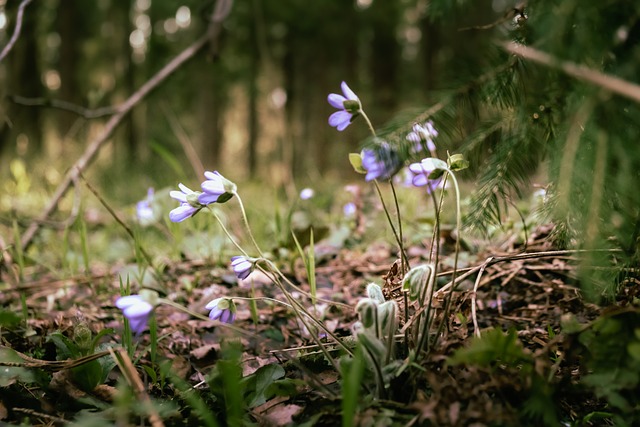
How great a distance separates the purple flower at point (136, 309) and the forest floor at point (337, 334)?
0.43 feet

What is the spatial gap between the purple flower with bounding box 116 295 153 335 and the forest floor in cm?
13

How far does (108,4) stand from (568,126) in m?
13.0

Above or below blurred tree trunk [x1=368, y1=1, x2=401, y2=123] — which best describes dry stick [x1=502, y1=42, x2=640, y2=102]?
below

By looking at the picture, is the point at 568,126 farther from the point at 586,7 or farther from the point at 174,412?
the point at 174,412

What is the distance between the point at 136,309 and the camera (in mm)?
938

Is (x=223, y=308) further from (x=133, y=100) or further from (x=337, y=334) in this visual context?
(x=133, y=100)

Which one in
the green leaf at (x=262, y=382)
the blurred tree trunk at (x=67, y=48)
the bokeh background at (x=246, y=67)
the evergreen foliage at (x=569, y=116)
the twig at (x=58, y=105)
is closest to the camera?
the evergreen foliage at (x=569, y=116)

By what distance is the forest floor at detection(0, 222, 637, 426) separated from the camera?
0.94m

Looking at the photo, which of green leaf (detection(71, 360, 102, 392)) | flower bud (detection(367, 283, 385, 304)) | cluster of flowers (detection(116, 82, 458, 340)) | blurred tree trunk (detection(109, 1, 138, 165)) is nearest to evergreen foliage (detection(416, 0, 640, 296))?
cluster of flowers (detection(116, 82, 458, 340))

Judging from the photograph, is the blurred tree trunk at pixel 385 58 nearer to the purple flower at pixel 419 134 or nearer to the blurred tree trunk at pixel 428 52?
the blurred tree trunk at pixel 428 52

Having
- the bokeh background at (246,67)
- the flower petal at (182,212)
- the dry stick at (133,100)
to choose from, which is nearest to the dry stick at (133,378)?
the flower petal at (182,212)

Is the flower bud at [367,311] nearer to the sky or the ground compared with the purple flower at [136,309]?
nearer to the ground

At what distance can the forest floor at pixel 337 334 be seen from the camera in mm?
936

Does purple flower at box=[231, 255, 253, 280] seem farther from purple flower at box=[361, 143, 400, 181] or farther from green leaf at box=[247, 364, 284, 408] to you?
purple flower at box=[361, 143, 400, 181]
